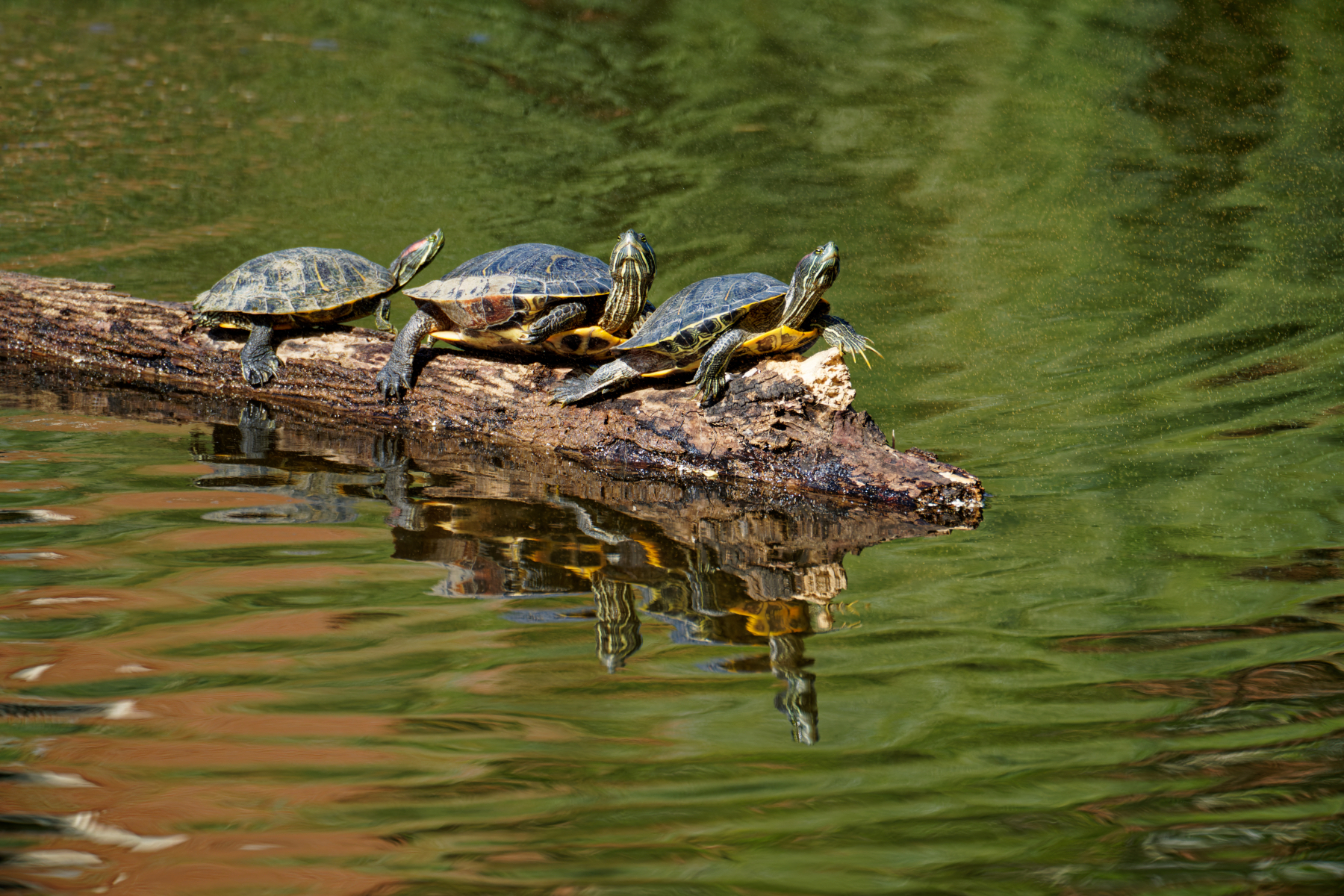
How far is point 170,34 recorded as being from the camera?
14.3 metres

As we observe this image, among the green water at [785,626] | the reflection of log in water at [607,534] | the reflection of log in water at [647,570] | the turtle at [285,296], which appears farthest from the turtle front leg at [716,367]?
the turtle at [285,296]

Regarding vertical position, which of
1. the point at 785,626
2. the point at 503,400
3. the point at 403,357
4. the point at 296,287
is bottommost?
the point at 785,626

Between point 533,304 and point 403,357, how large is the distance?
2.48ft

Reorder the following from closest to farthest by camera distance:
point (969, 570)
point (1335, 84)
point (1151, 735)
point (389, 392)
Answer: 1. point (1151, 735)
2. point (969, 570)
3. point (389, 392)
4. point (1335, 84)

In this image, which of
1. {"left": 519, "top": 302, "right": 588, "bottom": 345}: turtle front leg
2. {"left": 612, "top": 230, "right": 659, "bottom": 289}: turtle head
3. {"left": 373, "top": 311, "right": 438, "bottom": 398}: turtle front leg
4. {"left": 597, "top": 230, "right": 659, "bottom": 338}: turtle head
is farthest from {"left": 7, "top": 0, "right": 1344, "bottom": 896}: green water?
{"left": 612, "top": 230, "right": 659, "bottom": 289}: turtle head

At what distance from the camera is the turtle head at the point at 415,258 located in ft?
17.4

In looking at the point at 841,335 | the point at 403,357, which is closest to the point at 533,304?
the point at 403,357

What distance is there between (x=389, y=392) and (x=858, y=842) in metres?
3.47

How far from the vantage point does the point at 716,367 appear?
4.17 metres

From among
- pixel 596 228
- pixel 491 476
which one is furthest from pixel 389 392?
pixel 596 228

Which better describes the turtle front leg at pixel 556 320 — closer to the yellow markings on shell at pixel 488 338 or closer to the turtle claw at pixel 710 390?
the yellow markings on shell at pixel 488 338

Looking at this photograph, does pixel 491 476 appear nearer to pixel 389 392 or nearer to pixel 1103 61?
pixel 389 392

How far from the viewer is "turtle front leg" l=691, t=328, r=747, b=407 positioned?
414 cm

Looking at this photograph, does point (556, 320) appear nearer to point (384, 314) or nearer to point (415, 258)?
point (415, 258)
